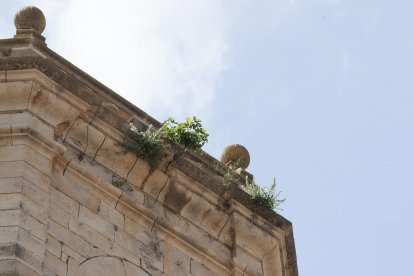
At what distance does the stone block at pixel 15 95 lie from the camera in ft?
46.2

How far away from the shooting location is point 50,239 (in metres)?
13.0

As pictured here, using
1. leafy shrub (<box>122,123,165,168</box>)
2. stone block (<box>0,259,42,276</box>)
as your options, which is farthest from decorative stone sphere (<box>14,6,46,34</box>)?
stone block (<box>0,259,42,276</box>)

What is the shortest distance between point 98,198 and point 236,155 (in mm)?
3024

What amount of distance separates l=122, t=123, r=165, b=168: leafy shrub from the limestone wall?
0.23ft

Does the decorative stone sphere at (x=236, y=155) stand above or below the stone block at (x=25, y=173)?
above

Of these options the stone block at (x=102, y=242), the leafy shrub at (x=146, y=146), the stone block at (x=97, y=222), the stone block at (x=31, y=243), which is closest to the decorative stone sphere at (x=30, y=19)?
the leafy shrub at (x=146, y=146)

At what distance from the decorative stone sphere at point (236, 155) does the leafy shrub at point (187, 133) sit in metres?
0.88

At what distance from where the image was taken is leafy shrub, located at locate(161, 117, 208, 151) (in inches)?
610

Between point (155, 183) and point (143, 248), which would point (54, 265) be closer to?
point (143, 248)

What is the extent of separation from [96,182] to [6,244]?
1.86 metres

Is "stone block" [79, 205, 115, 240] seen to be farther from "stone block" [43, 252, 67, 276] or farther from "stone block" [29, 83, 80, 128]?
"stone block" [29, 83, 80, 128]

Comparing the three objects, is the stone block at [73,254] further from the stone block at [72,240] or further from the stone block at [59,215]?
the stone block at [59,215]

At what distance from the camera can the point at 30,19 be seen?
1579 centimetres

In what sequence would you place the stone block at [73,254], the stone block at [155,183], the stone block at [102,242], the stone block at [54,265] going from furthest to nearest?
the stone block at [155,183] → the stone block at [102,242] → the stone block at [73,254] → the stone block at [54,265]
